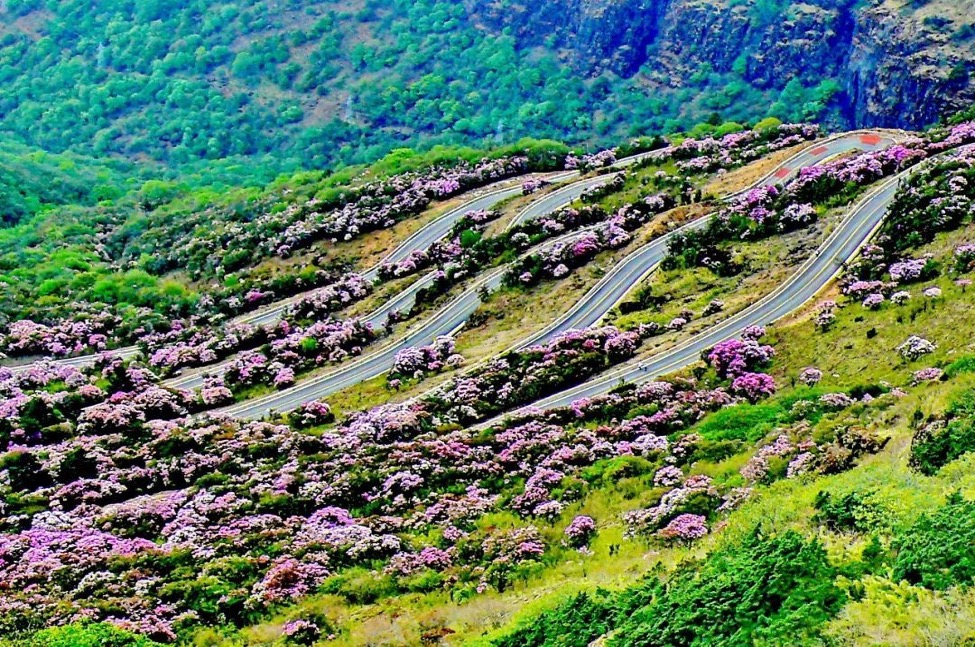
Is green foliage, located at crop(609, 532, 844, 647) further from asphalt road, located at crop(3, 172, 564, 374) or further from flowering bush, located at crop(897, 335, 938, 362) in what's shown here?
asphalt road, located at crop(3, 172, 564, 374)

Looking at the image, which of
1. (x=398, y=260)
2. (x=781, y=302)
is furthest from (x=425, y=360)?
(x=398, y=260)

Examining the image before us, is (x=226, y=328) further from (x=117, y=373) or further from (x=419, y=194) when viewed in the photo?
(x=419, y=194)

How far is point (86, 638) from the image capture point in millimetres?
34500

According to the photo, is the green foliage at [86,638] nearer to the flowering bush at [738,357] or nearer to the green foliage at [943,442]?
the green foliage at [943,442]

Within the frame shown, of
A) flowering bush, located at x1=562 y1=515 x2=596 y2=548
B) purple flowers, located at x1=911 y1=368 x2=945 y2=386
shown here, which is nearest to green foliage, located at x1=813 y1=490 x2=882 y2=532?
flowering bush, located at x1=562 y1=515 x2=596 y2=548

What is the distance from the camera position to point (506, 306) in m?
83.0

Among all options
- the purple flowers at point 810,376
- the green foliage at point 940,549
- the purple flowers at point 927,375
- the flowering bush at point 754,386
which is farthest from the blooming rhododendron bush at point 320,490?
the green foliage at point 940,549

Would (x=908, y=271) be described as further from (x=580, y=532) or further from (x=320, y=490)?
(x=320, y=490)

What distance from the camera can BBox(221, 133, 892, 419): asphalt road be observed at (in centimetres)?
7306

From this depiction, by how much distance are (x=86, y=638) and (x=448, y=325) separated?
166 ft

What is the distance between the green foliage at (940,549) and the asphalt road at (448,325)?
44.2 metres

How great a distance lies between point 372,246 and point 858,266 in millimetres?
50770

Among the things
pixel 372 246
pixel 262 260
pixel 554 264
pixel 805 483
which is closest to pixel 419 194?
pixel 372 246

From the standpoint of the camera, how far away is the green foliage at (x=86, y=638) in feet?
112
